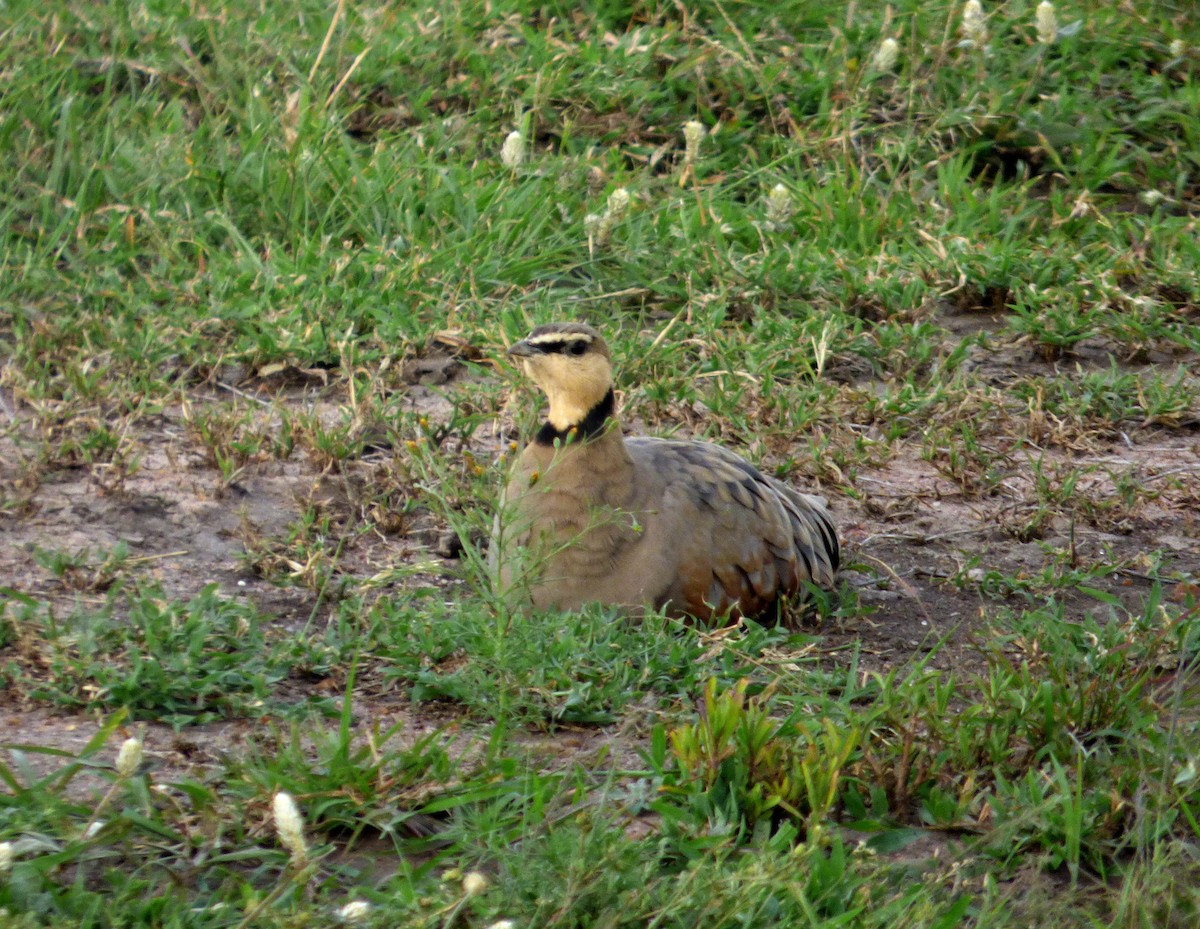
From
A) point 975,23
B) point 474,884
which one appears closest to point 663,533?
point 474,884

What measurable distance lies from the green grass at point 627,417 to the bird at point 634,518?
5.9 inches

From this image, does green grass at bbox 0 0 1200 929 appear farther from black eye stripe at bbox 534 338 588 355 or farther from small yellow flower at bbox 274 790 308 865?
black eye stripe at bbox 534 338 588 355

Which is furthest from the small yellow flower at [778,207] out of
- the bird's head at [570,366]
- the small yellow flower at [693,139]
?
the bird's head at [570,366]

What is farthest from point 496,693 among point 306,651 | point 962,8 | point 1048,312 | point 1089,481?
point 962,8

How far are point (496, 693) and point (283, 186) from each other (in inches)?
123

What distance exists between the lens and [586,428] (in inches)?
167

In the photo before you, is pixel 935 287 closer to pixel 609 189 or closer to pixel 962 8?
pixel 609 189

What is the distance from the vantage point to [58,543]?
4.36m

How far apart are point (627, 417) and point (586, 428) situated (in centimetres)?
111

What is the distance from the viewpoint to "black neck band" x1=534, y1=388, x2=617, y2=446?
4230 millimetres

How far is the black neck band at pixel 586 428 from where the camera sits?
167 inches

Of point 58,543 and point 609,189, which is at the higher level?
point 609,189

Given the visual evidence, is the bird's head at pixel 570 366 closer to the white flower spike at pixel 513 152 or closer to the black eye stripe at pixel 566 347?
the black eye stripe at pixel 566 347

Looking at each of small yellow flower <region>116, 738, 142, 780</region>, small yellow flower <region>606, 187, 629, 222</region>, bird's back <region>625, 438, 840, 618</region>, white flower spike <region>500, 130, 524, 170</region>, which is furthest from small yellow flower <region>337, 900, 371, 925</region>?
white flower spike <region>500, 130, 524, 170</region>
